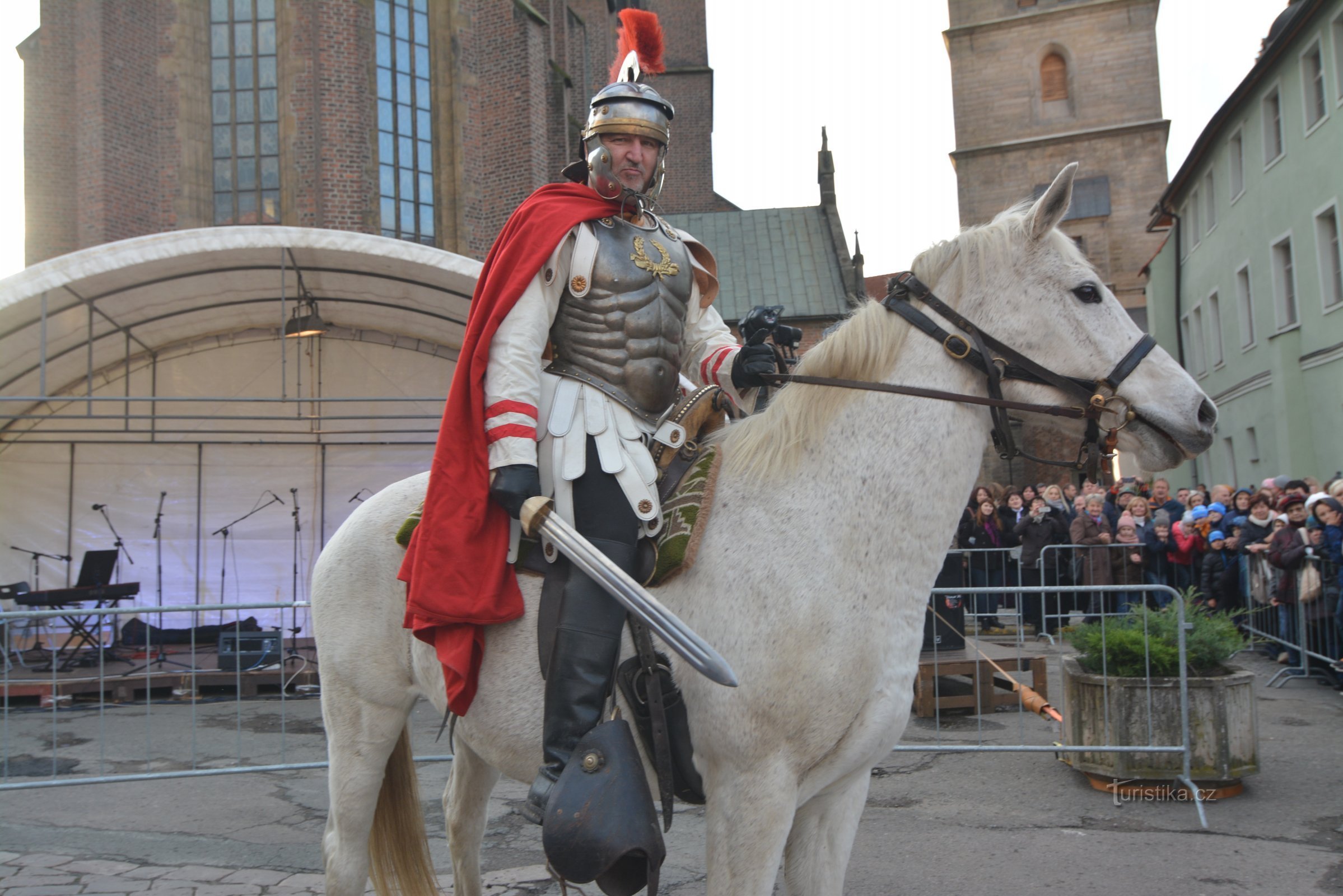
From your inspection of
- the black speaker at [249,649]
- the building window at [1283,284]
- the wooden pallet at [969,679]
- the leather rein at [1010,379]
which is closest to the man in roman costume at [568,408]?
the leather rein at [1010,379]

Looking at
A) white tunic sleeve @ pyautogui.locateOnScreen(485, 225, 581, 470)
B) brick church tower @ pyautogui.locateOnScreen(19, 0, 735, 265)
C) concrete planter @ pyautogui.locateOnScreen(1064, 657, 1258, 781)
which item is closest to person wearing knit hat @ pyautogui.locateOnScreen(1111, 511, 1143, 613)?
concrete planter @ pyautogui.locateOnScreen(1064, 657, 1258, 781)

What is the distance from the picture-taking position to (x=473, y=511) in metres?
2.78

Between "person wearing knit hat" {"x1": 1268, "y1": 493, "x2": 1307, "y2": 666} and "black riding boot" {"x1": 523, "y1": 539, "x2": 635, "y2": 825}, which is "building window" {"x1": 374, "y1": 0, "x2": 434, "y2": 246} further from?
"black riding boot" {"x1": 523, "y1": 539, "x2": 635, "y2": 825}

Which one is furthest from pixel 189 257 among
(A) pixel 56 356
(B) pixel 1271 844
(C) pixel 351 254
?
(B) pixel 1271 844

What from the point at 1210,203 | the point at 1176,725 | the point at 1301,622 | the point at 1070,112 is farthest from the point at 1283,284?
the point at 1070,112

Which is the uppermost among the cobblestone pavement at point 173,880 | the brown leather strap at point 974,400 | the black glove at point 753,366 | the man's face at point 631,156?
the man's face at point 631,156

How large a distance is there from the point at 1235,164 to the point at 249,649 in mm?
24625

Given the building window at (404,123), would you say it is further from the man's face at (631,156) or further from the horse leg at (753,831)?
the horse leg at (753,831)

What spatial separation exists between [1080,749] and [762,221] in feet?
106

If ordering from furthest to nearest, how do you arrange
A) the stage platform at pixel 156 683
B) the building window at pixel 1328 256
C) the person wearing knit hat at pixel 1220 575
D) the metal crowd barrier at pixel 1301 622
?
the building window at pixel 1328 256
the person wearing knit hat at pixel 1220 575
the stage platform at pixel 156 683
the metal crowd barrier at pixel 1301 622

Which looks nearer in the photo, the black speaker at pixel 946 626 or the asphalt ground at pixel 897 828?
the asphalt ground at pixel 897 828

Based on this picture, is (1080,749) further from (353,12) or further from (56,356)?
(353,12)

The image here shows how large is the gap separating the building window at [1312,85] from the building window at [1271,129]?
2.09 meters

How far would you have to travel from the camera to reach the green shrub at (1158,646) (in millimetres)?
6270
